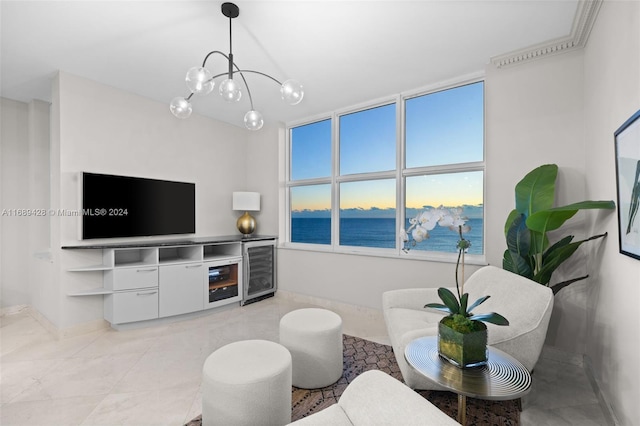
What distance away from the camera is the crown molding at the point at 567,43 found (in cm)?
206

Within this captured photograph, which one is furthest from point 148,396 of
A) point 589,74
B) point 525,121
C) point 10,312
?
point 589,74

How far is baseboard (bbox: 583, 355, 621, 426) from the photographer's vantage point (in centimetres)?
172

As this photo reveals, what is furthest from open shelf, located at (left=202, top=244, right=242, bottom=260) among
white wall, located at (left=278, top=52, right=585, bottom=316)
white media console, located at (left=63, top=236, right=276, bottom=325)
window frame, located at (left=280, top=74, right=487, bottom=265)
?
white wall, located at (left=278, top=52, right=585, bottom=316)

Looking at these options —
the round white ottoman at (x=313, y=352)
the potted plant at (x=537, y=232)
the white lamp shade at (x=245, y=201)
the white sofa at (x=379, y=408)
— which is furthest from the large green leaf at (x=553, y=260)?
the white lamp shade at (x=245, y=201)

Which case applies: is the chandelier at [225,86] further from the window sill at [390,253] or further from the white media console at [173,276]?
the window sill at [390,253]

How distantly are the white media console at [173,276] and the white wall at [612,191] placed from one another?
3.58m

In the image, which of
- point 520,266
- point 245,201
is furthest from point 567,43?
point 245,201

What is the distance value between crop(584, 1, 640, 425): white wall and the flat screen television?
427cm

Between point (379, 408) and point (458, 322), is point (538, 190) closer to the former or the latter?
point (458, 322)

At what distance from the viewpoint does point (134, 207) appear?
11.5ft

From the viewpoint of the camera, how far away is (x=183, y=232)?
4.00 m

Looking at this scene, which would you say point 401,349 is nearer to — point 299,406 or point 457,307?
point 457,307

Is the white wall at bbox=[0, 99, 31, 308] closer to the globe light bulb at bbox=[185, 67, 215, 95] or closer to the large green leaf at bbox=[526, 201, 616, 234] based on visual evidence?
the globe light bulb at bbox=[185, 67, 215, 95]

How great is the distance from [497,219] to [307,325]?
203 centimetres
